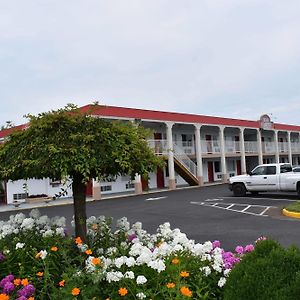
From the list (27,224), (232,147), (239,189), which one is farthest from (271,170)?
(232,147)

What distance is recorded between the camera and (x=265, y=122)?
42.2 metres

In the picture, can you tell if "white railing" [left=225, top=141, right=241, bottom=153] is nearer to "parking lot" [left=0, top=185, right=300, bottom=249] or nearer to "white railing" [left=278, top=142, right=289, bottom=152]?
"white railing" [left=278, top=142, right=289, bottom=152]

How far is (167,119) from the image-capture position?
30.2 m

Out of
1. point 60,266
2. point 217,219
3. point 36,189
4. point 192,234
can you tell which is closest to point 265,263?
point 60,266

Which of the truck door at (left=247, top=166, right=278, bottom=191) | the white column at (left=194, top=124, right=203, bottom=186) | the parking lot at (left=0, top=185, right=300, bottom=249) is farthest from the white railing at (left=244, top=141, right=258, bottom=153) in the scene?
the parking lot at (left=0, top=185, right=300, bottom=249)

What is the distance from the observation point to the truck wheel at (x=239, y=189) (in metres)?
21.6

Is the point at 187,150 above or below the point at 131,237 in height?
above

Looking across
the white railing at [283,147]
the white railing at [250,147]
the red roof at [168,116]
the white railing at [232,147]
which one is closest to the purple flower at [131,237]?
the red roof at [168,116]

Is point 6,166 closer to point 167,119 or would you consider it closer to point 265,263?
point 265,263

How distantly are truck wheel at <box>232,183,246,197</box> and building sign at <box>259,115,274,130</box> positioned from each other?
2137 cm

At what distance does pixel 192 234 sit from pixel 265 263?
762 cm

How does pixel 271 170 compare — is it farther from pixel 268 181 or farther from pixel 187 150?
pixel 187 150

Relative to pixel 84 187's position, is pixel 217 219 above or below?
below

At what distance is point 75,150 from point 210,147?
102 feet
